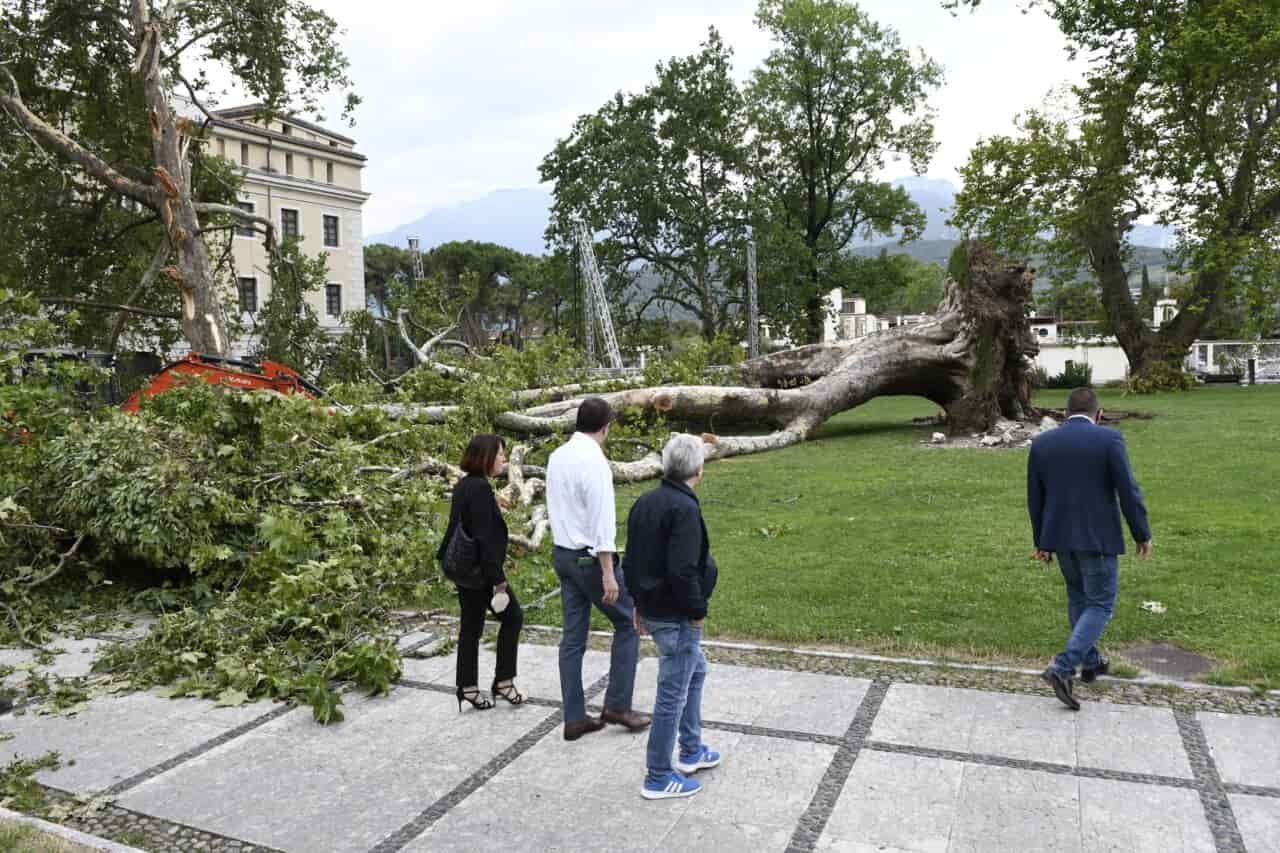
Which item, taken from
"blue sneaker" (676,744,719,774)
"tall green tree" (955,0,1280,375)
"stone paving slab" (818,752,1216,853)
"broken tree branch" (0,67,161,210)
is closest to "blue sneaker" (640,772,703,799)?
"blue sneaker" (676,744,719,774)

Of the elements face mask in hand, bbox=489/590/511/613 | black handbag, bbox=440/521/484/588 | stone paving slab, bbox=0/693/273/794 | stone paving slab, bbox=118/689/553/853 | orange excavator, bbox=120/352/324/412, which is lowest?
stone paving slab, bbox=0/693/273/794

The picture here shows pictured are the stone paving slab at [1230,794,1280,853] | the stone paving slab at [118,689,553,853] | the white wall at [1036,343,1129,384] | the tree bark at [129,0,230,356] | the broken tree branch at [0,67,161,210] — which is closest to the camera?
the stone paving slab at [1230,794,1280,853]

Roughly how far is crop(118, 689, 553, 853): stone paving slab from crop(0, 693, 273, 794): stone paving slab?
0.90 feet

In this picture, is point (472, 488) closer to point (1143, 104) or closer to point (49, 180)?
point (49, 180)

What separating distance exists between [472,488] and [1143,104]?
96.0 ft

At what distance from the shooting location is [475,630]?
5.50 meters

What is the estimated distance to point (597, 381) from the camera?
1819 cm

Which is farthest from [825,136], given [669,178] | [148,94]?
[148,94]

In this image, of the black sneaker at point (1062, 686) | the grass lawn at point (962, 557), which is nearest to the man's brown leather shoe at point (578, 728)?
the grass lawn at point (962, 557)

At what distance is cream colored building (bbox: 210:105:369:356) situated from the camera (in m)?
49.4

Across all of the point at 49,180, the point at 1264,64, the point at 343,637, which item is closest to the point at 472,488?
the point at 343,637

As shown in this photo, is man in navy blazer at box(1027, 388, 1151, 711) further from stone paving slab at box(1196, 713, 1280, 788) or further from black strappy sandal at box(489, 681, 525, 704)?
black strappy sandal at box(489, 681, 525, 704)

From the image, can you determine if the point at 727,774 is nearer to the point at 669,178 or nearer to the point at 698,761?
the point at 698,761

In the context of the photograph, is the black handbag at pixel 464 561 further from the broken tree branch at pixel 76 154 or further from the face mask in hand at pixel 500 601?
the broken tree branch at pixel 76 154
